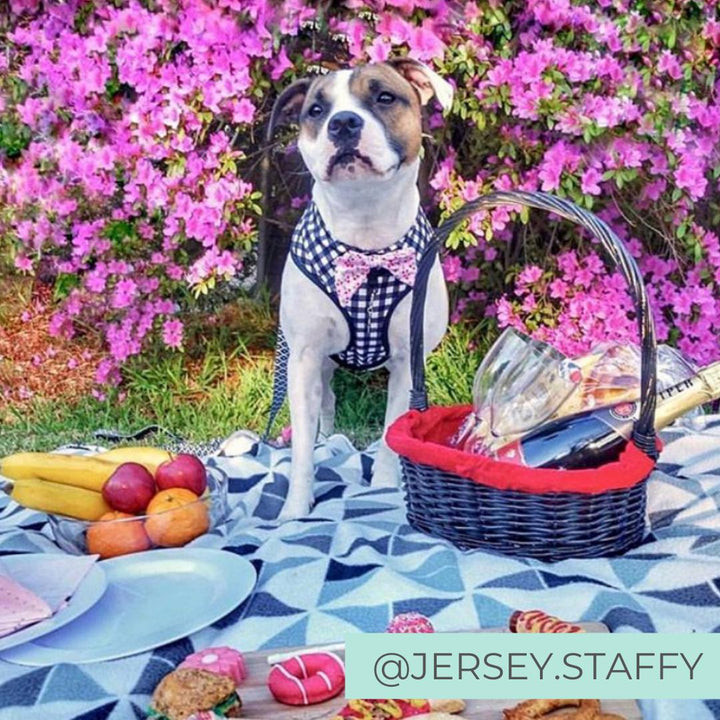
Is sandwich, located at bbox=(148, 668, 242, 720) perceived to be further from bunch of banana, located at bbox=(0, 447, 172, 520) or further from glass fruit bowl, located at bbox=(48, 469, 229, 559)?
bunch of banana, located at bbox=(0, 447, 172, 520)

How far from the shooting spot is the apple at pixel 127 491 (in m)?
1.85

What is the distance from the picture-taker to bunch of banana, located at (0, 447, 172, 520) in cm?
188

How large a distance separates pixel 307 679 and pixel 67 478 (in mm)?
878

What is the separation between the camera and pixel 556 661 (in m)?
1.19

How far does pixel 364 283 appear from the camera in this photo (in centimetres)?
208

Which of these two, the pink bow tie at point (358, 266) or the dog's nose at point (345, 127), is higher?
the dog's nose at point (345, 127)

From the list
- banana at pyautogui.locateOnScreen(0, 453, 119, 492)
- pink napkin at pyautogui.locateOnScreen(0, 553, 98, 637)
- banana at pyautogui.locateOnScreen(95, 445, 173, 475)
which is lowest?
banana at pyautogui.locateOnScreen(95, 445, 173, 475)

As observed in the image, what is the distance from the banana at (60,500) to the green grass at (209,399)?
146cm

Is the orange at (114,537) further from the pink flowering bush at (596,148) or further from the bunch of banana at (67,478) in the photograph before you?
the pink flowering bush at (596,148)

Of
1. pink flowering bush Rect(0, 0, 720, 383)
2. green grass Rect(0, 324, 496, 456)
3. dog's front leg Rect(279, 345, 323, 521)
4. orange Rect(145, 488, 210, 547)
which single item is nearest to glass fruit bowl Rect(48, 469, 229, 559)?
orange Rect(145, 488, 210, 547)

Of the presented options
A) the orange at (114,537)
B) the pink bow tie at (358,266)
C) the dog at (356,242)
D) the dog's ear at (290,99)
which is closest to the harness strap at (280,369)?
the dog at (356,242)

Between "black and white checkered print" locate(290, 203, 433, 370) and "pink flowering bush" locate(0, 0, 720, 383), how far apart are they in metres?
0.89

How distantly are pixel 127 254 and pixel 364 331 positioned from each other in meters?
1.45

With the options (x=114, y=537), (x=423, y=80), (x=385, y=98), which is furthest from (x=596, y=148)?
(x=114, y=537)
